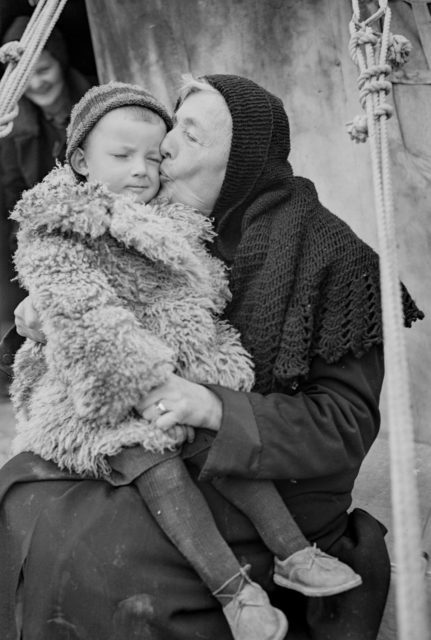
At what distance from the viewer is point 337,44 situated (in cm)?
285

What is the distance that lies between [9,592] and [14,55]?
53.1 inches

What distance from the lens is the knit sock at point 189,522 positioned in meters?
1.59

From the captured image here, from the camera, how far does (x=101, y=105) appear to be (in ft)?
6.47

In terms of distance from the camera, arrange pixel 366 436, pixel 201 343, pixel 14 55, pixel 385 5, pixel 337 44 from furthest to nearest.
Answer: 1. pixel 337 44
2. pixel 14 55
3. pixel 385 5
4. pixel 366 436
5. pixel 201 343

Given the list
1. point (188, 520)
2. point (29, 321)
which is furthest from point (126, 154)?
point (188, 520)

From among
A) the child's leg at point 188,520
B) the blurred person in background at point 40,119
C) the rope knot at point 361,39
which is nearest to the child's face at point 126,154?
the rope knot at point 361,39

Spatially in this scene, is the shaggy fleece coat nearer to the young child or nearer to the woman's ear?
the young child

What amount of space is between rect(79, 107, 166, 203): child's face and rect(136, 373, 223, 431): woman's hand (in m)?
0.48

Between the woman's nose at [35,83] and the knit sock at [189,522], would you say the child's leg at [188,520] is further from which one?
the woman's nose at [35,83]

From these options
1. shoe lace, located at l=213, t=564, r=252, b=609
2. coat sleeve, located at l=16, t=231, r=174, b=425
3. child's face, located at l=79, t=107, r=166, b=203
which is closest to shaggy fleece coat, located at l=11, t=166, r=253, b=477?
coat sleeve, located at l=16, t=231, r=174, b=425

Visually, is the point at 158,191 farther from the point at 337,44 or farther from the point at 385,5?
the point at 337,44

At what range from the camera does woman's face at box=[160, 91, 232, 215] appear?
193cm

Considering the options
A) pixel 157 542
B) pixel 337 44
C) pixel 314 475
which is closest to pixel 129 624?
pixel 157 542

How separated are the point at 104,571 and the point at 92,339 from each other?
468mm
